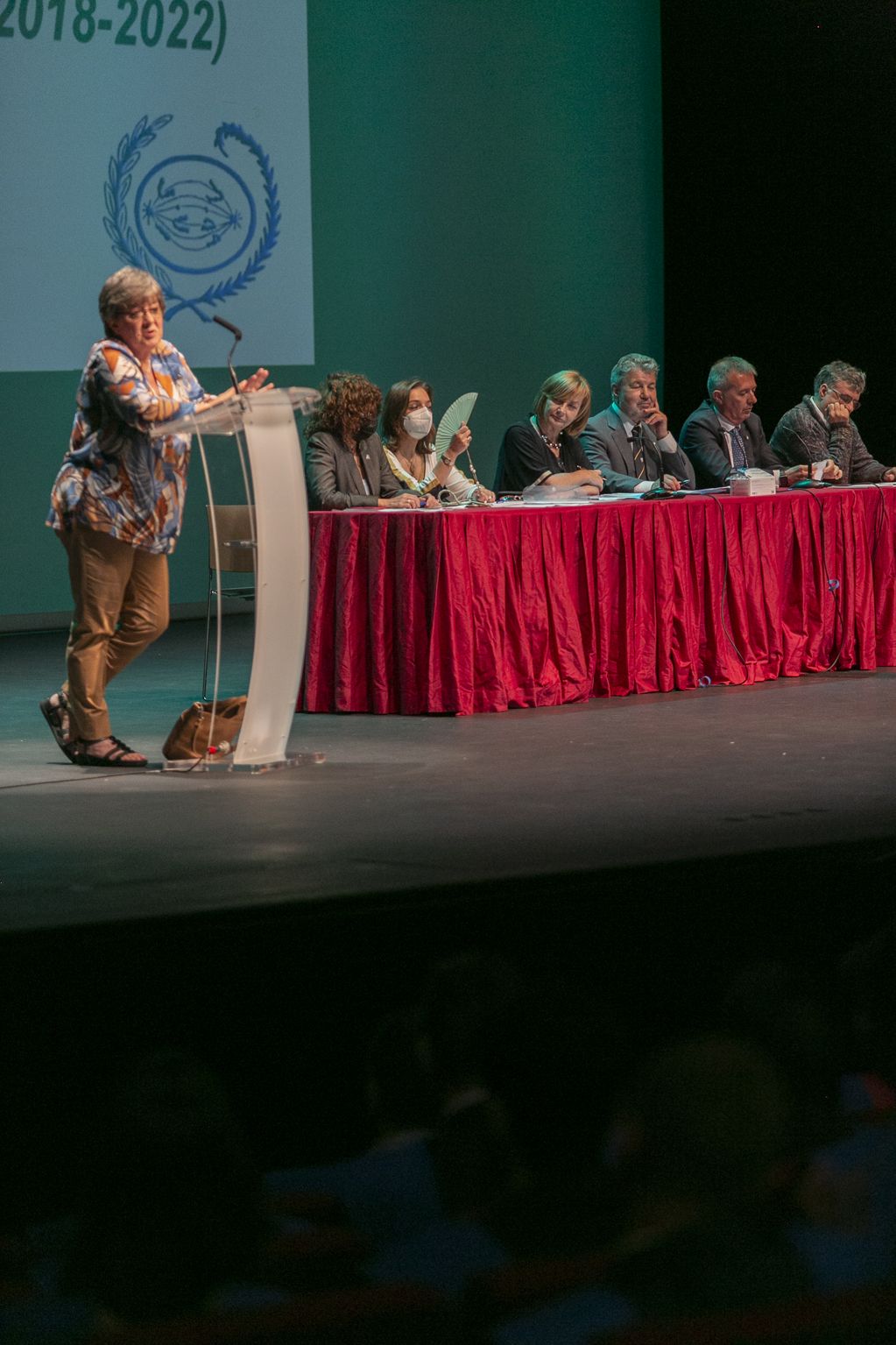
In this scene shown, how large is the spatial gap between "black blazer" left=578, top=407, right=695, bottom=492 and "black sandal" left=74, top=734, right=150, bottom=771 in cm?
223

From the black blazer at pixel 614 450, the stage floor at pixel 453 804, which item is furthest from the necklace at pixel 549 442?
the stage floor at pixel 453 804

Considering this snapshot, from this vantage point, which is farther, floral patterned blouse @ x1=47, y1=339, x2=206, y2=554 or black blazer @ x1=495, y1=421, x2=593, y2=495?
black blazer @ x1=495, y1=421, x2=593, y2=495

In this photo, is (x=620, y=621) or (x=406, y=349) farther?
(x=406, y=349)

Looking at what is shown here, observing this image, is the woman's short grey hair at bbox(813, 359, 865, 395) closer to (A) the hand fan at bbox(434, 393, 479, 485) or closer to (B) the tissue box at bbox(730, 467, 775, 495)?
(B) the tissue box at bbox(730, 467, 775, 495)

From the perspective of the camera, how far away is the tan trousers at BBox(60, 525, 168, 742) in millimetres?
4766

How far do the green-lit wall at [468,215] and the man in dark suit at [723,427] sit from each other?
7.98ft

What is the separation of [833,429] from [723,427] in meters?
0.49

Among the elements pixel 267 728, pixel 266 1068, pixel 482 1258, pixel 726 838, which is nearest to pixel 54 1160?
pixel 266 1068

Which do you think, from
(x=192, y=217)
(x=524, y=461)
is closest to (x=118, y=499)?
(x=524, y=461)

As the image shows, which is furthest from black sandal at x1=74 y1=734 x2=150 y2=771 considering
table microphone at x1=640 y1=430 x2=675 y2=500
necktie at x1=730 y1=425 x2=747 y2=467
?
necktie at x1=730 y1=425 x2=747 y2=467

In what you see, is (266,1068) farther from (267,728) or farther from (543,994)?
(267,728)

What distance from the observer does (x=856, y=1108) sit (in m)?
2.72

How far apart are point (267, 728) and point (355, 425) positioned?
1451 millimetres

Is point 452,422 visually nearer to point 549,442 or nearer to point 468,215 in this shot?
point 549,442
